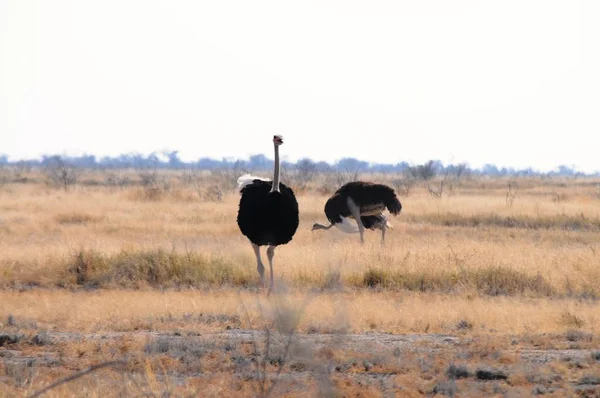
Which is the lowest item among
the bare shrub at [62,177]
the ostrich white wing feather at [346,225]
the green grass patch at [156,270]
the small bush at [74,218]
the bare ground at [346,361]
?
the bare shrub at [62,177]

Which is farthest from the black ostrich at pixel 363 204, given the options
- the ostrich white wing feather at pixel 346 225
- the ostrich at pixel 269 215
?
the ostrich at pixel 269 215

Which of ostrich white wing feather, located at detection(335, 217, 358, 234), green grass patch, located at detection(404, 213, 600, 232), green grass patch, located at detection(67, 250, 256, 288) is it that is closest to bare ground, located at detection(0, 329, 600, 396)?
green grass patch, located at detection(67, 250, 256, 288)

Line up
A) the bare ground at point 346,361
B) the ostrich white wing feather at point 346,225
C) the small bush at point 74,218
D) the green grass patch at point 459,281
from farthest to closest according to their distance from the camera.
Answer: the small bush at point 74,218
the ostrich white wing feather at point 346,225
the green grass patch at point 459,281
the bare ground at point 346,361

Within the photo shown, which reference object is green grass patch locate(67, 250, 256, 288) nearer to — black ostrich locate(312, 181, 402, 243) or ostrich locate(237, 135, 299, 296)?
ostrich locate(237, 135, 299, 296)

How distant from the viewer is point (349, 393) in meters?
7.35

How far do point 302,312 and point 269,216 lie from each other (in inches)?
276

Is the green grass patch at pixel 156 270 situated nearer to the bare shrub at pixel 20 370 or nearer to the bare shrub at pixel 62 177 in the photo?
the bare shrub at pixel 20 370

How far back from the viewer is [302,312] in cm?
639

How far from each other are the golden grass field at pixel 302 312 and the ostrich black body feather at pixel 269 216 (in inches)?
29.5

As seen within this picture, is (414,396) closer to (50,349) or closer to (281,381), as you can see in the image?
(281,381)

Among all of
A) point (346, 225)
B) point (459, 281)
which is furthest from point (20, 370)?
point (346, 225)

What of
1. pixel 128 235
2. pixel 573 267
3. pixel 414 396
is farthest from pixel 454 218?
pixel 414 396

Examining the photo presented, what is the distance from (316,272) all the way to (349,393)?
6930 millimetres

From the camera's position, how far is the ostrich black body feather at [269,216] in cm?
1339
